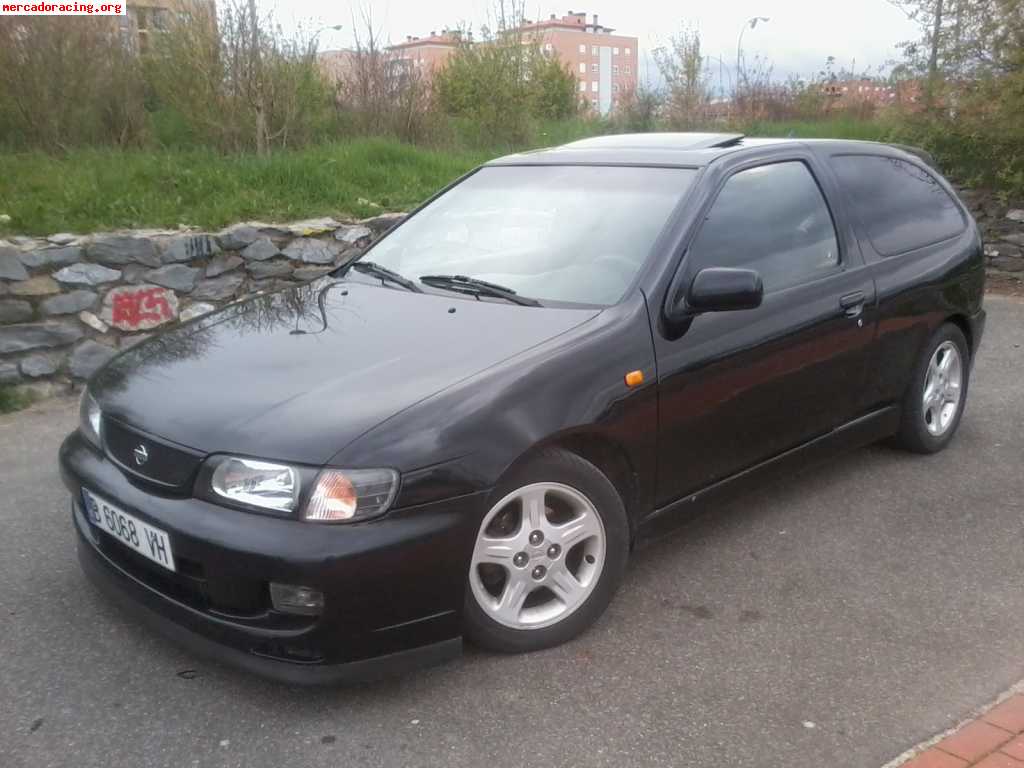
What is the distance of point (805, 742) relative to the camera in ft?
9.14

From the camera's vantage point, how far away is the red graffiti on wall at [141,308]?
6.37m

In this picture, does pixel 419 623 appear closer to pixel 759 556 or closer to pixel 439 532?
pixel 439 532

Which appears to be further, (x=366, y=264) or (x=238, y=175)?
(x=238, y=175)

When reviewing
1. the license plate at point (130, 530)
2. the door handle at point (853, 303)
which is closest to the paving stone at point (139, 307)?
the license plate at point (130, 530)

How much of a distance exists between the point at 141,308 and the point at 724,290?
14.2ft

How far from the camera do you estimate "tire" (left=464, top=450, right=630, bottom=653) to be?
3.05 meters

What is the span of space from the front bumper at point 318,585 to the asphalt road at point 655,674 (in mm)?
195

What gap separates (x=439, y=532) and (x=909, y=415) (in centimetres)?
299

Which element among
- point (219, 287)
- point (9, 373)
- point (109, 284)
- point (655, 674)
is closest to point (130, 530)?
point (655, 674)

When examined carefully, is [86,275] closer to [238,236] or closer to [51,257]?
[51,257]

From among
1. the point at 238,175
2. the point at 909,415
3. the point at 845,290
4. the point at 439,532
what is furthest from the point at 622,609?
the point at 238,175

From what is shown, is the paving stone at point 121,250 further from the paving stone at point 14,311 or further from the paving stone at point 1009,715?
the paving stone at point 1009,715

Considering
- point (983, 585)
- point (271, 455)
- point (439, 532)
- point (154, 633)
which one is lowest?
point (983, 585)

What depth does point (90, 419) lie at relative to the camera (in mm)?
3436
